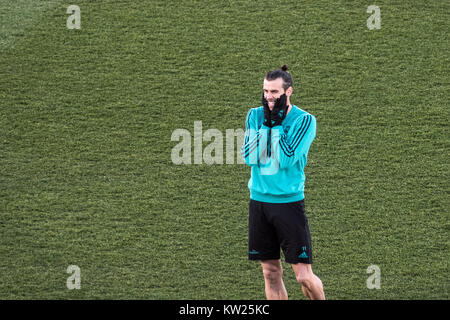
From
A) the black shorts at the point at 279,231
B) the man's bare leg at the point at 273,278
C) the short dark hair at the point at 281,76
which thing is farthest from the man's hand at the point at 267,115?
the man's bare leg at the point at 273,278

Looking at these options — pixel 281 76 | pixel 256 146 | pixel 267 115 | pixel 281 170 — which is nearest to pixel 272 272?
pixel 281 170

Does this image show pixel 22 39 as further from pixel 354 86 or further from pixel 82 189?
pixel 354 86

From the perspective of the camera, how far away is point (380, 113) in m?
6.04

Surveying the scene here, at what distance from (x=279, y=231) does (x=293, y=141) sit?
516 millimetres

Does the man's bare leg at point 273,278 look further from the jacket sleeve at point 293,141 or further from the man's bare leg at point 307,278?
the jacket sleeve at point 293,141

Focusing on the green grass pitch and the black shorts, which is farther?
the green grass pitch

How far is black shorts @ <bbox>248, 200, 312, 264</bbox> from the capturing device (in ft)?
11.5

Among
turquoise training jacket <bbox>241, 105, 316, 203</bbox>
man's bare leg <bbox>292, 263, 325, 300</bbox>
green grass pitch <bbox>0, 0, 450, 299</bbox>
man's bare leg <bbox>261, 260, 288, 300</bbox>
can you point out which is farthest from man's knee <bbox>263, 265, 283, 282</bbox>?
green grass pitch <bbox>0, 0, 450, 299</bbox>

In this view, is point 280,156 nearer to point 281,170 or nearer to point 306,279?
point 281,170

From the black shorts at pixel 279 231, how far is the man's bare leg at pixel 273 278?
5 cm

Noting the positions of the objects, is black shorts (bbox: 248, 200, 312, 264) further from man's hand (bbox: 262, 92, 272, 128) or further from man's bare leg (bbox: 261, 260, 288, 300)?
man's hand (bbox: 262, 92, 272, 128)

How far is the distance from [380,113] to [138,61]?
2.52 m

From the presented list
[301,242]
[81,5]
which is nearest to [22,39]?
[81,5]

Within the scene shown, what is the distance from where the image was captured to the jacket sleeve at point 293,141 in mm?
3447
